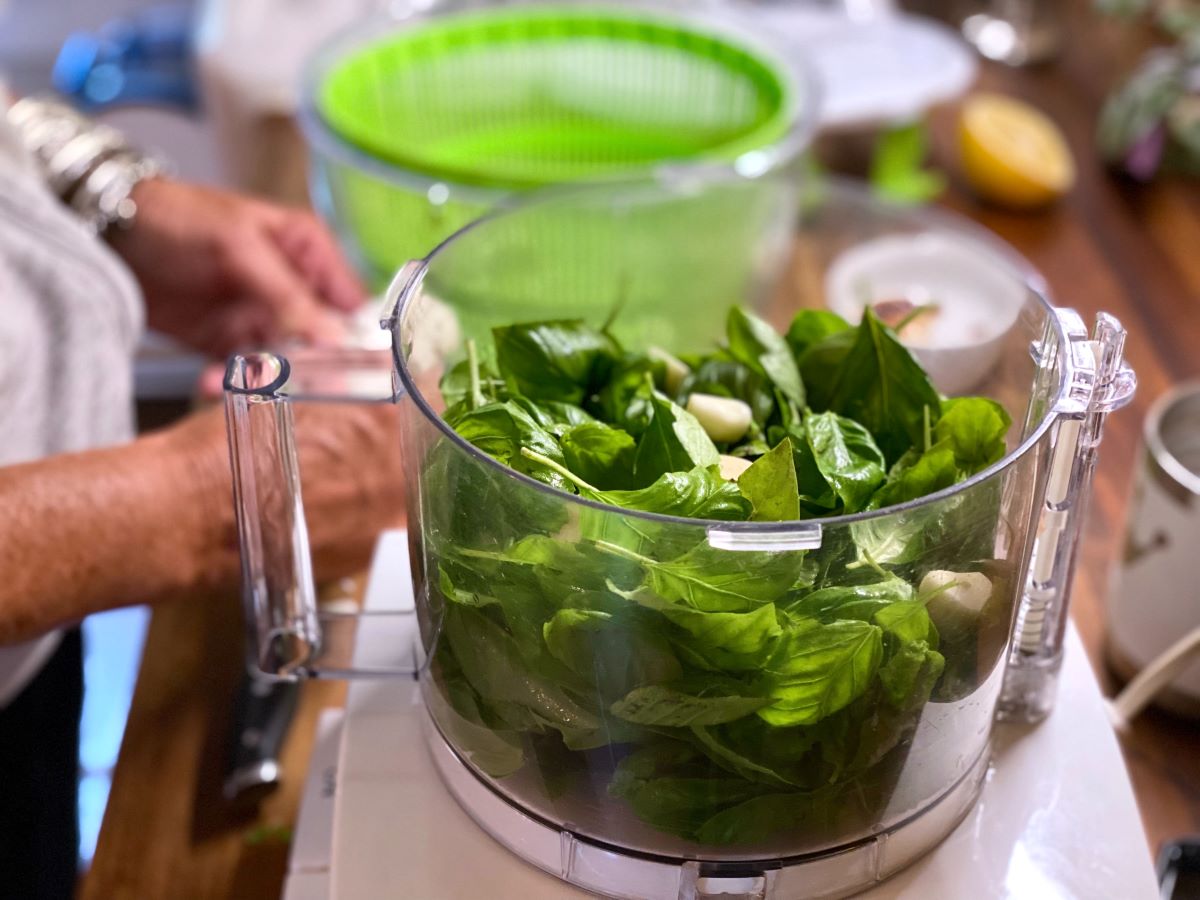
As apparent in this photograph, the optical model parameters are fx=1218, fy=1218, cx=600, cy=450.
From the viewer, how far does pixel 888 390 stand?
1.55ft

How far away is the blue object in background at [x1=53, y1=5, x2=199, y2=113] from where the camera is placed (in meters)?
1.45

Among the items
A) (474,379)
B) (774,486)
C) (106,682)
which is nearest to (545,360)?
(474,379)

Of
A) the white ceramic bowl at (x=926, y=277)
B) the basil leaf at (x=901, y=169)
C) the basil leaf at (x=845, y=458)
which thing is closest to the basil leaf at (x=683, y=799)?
the basil leaf at (x=845, y=458)

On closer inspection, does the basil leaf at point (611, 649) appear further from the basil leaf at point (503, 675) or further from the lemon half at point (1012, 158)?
the lemon half at point (1012, 158)

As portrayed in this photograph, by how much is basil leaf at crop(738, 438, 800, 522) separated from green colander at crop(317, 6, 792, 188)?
2.12 feet

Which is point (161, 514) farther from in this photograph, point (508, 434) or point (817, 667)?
point (817, 667)

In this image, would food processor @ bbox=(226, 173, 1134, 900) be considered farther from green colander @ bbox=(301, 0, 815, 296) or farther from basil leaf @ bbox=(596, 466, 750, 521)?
green colander @ bbox=(301, 0, 815, 296)

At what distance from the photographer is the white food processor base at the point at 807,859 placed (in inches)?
17.5

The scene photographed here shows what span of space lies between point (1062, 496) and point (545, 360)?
0.20 meters

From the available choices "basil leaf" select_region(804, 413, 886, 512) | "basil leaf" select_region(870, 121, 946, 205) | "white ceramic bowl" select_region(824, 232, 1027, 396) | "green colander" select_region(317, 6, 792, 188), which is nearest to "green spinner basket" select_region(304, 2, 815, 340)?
"green colander" select_region(317, 6, 792, 188)

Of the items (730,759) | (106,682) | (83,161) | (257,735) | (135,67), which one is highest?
(730,759)

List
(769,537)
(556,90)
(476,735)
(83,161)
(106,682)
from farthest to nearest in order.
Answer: (106,682)
(556,90)
(83,161)
(476,735)
(769,537)

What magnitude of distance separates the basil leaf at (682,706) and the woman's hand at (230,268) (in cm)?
58

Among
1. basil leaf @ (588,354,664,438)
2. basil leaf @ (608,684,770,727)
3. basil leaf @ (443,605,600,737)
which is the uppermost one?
basil leaf @ (588,354,664,438)
